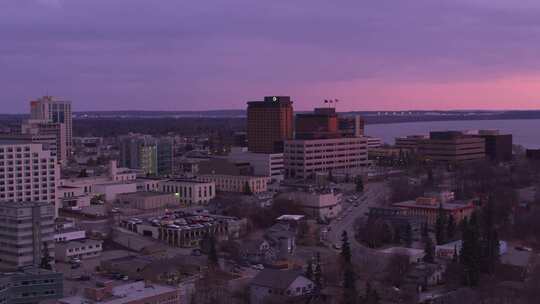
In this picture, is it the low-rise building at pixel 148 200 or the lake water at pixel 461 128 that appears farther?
the lake water at pixel 461 128

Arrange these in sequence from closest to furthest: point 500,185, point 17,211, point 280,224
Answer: point 17,211 < point 280,224 < point 500,185

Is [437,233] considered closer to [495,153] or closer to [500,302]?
[500,302]

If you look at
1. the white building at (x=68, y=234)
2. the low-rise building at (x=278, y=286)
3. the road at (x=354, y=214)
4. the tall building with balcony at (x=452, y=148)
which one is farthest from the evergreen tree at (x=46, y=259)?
the tall building with balcony at (x=452, y=148)

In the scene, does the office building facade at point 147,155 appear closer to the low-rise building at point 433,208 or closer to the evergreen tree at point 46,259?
the low-rise building at point 433,208

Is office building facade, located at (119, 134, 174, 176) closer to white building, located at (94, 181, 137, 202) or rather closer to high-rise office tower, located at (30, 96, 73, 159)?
white building, located at (94, 181, 137, 202)

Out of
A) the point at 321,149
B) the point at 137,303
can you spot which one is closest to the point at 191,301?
the point at 137,303
